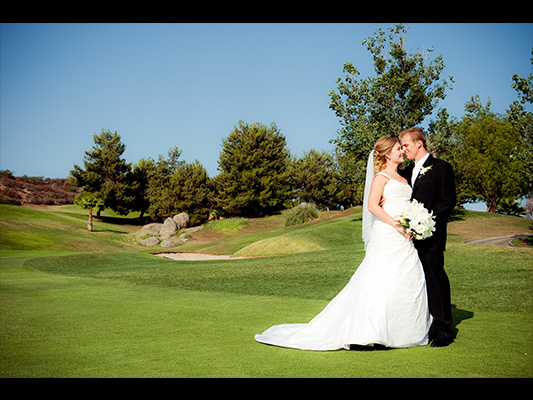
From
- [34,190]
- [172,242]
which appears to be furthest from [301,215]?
[34,190]

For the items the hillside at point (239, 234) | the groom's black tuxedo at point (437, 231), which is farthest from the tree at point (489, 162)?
the groom's black tuxedo at point (437, 231)

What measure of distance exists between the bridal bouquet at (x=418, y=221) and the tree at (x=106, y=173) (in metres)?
57.7

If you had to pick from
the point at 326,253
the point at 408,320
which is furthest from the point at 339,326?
the point at 326,253

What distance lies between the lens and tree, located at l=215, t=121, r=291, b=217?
59.2 m

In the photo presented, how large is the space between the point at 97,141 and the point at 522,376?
6447cm

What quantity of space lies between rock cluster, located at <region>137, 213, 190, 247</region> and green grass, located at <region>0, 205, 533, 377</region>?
25476 mm

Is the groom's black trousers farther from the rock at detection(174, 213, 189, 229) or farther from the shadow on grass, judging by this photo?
the rock at detection(174, 213, 189, 229)

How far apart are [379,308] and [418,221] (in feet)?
4.04

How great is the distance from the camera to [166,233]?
48.8 meters

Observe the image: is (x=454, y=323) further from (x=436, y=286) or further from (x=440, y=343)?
(x=440, y=343)

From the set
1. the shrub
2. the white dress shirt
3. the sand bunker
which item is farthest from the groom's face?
the shrub

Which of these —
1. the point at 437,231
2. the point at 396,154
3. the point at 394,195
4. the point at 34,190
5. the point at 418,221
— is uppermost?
the point at 34,190

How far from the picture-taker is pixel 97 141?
207 feet
